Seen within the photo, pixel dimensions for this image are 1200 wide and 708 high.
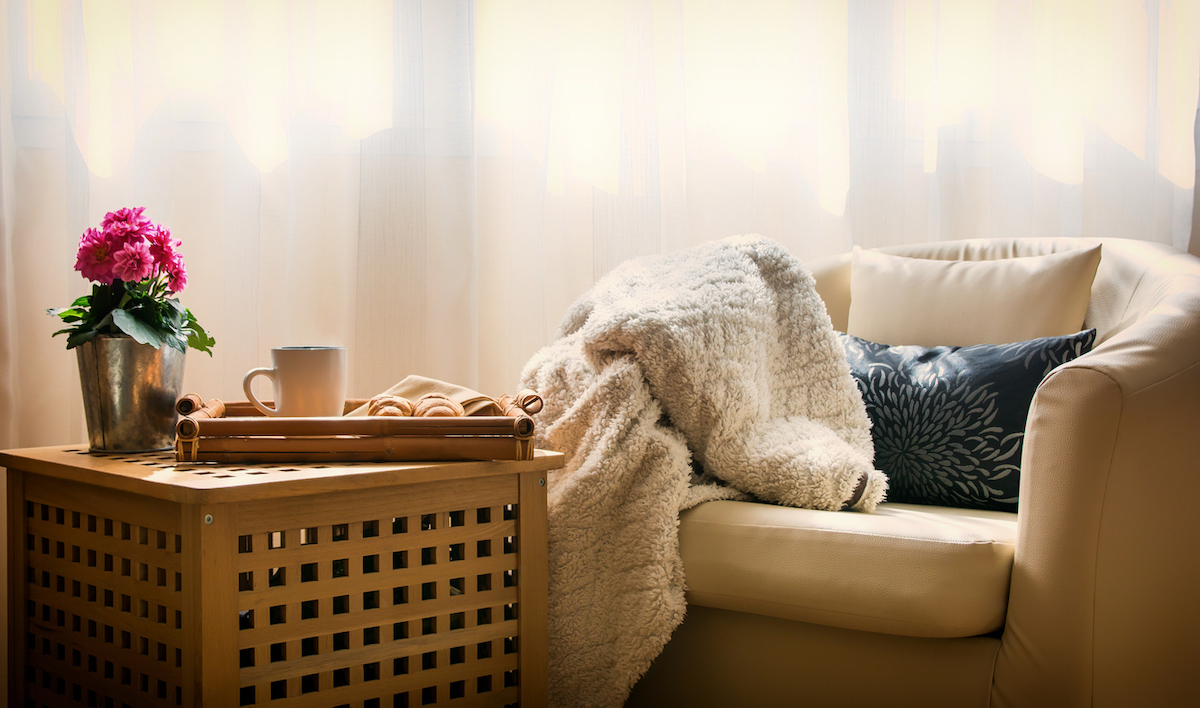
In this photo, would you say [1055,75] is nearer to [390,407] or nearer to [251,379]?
[390,407]

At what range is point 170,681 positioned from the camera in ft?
2.50

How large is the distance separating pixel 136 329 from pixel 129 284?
78mm

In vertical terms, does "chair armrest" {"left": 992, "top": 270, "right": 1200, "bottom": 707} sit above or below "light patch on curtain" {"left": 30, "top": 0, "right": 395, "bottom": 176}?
below

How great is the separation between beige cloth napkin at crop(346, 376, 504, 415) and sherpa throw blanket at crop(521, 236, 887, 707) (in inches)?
5.1

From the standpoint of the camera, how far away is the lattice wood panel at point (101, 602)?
772 millimetres

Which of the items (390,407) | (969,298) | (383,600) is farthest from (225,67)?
(969,298)

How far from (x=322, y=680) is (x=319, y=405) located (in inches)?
11.9

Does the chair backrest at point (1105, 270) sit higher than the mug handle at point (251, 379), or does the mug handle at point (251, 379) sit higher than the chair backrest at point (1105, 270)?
the chair backrest at point (1105, 270)

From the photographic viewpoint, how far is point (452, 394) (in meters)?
1.15

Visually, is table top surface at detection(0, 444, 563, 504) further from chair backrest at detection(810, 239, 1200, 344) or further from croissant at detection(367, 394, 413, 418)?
chair backrest at detection(810, 239, 1200, 344)

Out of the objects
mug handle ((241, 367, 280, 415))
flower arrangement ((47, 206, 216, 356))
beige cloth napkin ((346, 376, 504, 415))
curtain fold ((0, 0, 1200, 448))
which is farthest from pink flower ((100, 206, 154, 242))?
curtain fold ((0, 0, 1200, 448))

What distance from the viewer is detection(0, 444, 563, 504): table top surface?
0.72 m

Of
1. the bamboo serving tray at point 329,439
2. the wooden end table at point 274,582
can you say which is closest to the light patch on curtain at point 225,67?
the wooden end table at point 274,582

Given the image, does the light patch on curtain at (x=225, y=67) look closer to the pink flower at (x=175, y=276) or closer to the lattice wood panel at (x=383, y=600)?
the pink flower at (x=175, y=276)
